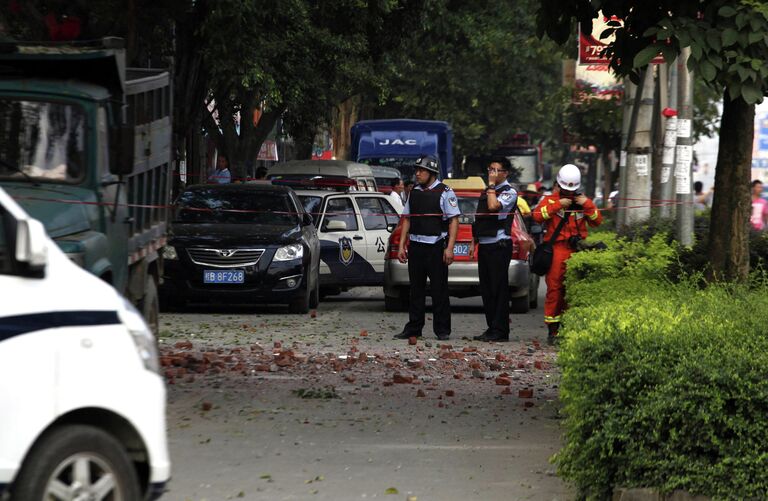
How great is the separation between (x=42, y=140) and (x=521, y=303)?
1091cm

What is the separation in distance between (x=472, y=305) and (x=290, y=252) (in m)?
4.10

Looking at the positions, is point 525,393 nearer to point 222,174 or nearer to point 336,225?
point 336,225

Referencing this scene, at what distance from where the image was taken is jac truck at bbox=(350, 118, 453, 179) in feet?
134

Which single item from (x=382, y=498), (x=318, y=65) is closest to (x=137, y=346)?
(x=382, y=498)

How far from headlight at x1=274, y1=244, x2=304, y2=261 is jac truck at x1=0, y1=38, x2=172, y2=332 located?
6.92 metres

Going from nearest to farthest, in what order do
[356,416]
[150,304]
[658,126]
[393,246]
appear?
[356,416] < [150,304] < [393,246] < [658,126]

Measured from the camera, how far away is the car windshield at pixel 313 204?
869 inches

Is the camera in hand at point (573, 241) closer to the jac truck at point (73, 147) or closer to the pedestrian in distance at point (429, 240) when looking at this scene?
the pedestrian in distance at point (429, 240)

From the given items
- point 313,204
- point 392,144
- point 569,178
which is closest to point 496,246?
point 569,178

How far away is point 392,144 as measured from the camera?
4109cm

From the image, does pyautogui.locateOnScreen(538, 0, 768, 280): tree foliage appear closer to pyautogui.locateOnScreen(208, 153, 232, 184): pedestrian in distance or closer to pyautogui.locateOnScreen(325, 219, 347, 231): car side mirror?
pyautogui.locateOnScreen(325, 219, 347, 231): car side mirror

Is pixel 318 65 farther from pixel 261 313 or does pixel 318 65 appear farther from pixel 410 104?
pixel 410 104

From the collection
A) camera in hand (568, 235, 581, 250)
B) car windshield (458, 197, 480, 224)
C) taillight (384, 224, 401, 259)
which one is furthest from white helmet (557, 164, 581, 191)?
car windshield (458, 197, 480, 224)

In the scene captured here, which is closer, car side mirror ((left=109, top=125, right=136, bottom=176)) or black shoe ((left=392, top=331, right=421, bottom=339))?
car side mirror ((left=109, top=125, right=136, bottom=176))
